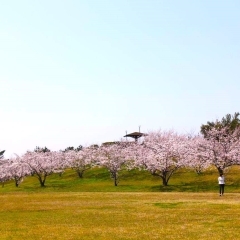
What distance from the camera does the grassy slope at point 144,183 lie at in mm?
57009

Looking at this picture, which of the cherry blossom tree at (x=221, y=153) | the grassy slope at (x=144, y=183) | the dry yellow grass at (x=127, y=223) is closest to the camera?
the dry yellow grass at (x=127, y=223)

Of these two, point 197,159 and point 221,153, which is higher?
point 221,153

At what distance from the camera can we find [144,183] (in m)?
70.3

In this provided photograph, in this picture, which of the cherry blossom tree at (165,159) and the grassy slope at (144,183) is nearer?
the grassy slope at (144,183)

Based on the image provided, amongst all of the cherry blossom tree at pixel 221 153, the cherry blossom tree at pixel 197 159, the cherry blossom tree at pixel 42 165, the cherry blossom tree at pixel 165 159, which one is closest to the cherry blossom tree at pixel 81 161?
the cherry blossom tree at pixel 42 165

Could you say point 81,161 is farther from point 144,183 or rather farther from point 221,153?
point 221,153

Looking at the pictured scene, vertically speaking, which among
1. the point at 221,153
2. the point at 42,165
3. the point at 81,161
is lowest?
the point at 42,165

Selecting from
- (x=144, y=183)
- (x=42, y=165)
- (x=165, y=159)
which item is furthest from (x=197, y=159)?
(x=42, y=165)

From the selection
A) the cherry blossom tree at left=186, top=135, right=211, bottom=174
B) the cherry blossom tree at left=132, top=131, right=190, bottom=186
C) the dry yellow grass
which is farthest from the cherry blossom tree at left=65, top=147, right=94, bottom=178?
the dry yellow grass

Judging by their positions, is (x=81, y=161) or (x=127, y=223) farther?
(x=81, y=161)

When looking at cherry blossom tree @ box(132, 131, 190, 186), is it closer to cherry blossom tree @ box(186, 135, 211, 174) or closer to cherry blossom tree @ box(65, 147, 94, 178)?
cherry blossom tree @ box(186, 135, 211, 174)

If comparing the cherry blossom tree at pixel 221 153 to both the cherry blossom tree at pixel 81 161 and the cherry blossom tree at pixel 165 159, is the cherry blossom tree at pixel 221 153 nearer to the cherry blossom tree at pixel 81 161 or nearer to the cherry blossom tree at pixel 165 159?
the cherry blossom tree at pixel 165 159

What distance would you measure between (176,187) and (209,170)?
1817 cm

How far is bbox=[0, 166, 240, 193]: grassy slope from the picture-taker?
57009 mm
